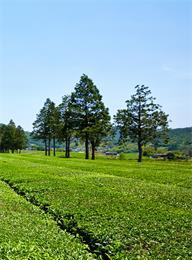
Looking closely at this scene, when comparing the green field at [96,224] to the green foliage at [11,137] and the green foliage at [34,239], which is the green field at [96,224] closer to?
the green foliage at [34,239]

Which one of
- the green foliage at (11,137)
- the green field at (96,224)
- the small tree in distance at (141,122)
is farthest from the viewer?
the green foliage at (11,137)

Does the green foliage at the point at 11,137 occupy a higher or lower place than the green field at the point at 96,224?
higher

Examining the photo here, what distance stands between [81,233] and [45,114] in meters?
93.4

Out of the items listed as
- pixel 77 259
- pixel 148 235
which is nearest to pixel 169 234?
pixel 148 235

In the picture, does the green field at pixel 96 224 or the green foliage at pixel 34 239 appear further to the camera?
the green field at pixel 96 224

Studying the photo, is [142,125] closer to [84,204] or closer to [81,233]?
[84,204]

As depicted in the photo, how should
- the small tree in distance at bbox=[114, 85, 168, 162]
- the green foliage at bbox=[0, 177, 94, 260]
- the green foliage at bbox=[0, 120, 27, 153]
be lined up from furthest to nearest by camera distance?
the green foliage at bbox=[0, 120, 27, 153] → the small tree in distance at bbox=[114, 85, 168, 162] → the green foliage at bbox=[0, 177, 94, 260]

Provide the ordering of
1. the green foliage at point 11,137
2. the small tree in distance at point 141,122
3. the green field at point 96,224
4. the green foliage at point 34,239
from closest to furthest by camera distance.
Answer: the green foliage at point 34,239
the green field at point 96,224
the small tree in distance at point 141,122
the green foliage at point 11,137

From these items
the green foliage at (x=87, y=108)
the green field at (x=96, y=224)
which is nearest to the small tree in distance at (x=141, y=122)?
the green foliage at (x=87, y=108)

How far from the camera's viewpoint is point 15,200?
71.0 feet

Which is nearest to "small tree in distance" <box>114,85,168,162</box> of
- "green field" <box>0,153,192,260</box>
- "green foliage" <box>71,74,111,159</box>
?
"green foliage" <box>71,74,111,159</box>

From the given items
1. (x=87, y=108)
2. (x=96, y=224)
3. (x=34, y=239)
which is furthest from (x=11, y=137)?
(x=34, y=239)

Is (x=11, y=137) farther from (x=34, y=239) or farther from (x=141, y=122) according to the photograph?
(x=34, y=239)

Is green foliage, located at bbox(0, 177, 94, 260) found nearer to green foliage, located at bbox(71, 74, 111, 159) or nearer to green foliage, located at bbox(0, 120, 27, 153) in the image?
green foliage, located at bbox(71, 74, 111, 159)
